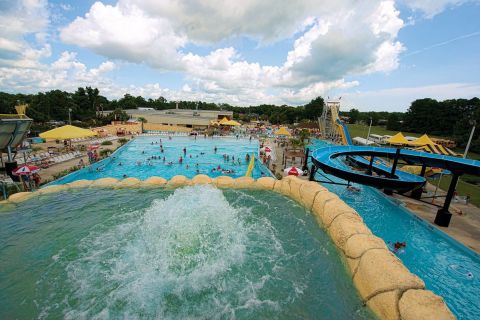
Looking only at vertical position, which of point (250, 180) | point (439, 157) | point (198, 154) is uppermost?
point (439, 157)

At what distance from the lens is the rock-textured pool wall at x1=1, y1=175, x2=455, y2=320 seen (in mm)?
4309

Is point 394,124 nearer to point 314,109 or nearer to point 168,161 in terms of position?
point 314,109

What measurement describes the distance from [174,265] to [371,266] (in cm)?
505

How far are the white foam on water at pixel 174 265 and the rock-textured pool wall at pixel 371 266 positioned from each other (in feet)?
5.38

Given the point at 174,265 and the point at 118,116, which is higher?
the point at 118,116

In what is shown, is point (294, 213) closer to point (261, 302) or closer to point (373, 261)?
point (373, 261)

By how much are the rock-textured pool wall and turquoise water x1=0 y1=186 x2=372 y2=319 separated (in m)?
0.38

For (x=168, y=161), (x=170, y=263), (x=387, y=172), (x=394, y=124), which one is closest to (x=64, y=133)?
(x=168, y=161)

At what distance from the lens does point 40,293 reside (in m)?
5.29

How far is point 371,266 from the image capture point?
18.0ft

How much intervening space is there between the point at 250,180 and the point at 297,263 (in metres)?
6.56

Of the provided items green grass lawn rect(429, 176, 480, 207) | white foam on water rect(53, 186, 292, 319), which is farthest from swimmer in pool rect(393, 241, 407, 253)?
green grass lawn rect(429, 176, 480, 207)

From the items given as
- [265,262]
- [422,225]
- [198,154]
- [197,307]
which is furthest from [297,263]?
[198,154]

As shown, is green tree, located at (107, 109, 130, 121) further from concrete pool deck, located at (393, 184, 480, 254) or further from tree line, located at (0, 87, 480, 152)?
concrete pool deck, located at (393, 184, 480, 254)
